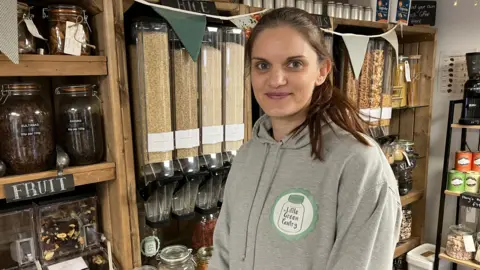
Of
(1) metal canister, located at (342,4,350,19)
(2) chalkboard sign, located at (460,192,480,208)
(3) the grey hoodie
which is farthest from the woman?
(2) chalkboard sign, located at (460,192,480,208)

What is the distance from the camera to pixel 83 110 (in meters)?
1.29

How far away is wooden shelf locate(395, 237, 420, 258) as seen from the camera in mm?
2508

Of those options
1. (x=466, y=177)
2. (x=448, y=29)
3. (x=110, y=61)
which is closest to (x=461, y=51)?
(x=448, y=29)

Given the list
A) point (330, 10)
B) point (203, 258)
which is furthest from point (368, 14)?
point (203, 258)

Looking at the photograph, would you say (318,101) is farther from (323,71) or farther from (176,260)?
(176,260)

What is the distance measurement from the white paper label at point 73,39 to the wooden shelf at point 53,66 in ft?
0.09

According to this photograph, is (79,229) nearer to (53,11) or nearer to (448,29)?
(53,11)

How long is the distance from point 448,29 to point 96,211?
95.9 inches

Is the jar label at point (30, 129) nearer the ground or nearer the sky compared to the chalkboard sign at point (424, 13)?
nearer the ground

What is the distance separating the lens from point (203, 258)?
1.59 m

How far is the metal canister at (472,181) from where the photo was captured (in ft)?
7.35

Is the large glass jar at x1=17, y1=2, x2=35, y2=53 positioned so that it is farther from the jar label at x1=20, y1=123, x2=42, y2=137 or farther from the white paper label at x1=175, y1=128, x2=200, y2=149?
the white paper label at x1=175, y1=128, x2=200, y2=149

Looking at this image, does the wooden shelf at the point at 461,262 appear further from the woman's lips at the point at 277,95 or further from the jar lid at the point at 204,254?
the woman's lips at the point at 277,95

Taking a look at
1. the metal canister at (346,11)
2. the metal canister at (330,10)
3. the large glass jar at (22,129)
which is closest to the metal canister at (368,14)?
the metal canister at (346,11)
